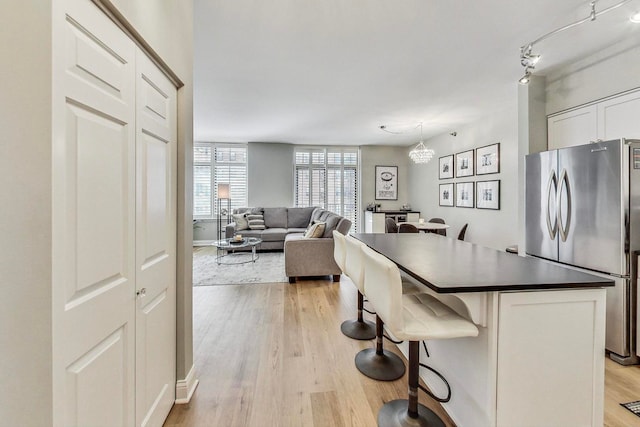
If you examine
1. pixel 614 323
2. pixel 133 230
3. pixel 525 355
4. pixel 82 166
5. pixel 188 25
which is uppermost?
pixel 188 25

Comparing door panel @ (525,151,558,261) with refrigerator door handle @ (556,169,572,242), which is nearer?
refrigerator door handle @ (556,169,572,242)

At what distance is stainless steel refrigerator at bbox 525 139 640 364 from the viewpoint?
2.15 m

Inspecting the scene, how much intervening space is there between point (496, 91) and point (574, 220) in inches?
86.7

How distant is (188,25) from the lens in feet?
6.09

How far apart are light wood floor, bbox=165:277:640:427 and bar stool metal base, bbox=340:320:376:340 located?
7 cm

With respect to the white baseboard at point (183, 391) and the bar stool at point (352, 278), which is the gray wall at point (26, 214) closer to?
the white baseboard at point (183, 391)

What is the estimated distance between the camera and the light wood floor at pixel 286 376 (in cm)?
165

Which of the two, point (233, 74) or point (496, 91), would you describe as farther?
point (496, 91)

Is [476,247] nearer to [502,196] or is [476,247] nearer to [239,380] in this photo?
[239,380]

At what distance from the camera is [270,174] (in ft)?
24.5

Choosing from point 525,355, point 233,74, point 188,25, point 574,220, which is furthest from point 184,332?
point 574,220

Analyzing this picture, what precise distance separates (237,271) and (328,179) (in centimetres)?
406

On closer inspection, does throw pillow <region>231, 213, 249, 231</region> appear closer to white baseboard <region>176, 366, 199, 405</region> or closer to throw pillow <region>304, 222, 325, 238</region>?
throw pillow <region>304, 222, 325, 238</region>

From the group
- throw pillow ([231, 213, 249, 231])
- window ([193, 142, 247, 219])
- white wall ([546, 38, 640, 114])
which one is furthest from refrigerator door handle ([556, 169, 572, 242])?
window ([193, 142, 247, 219])
